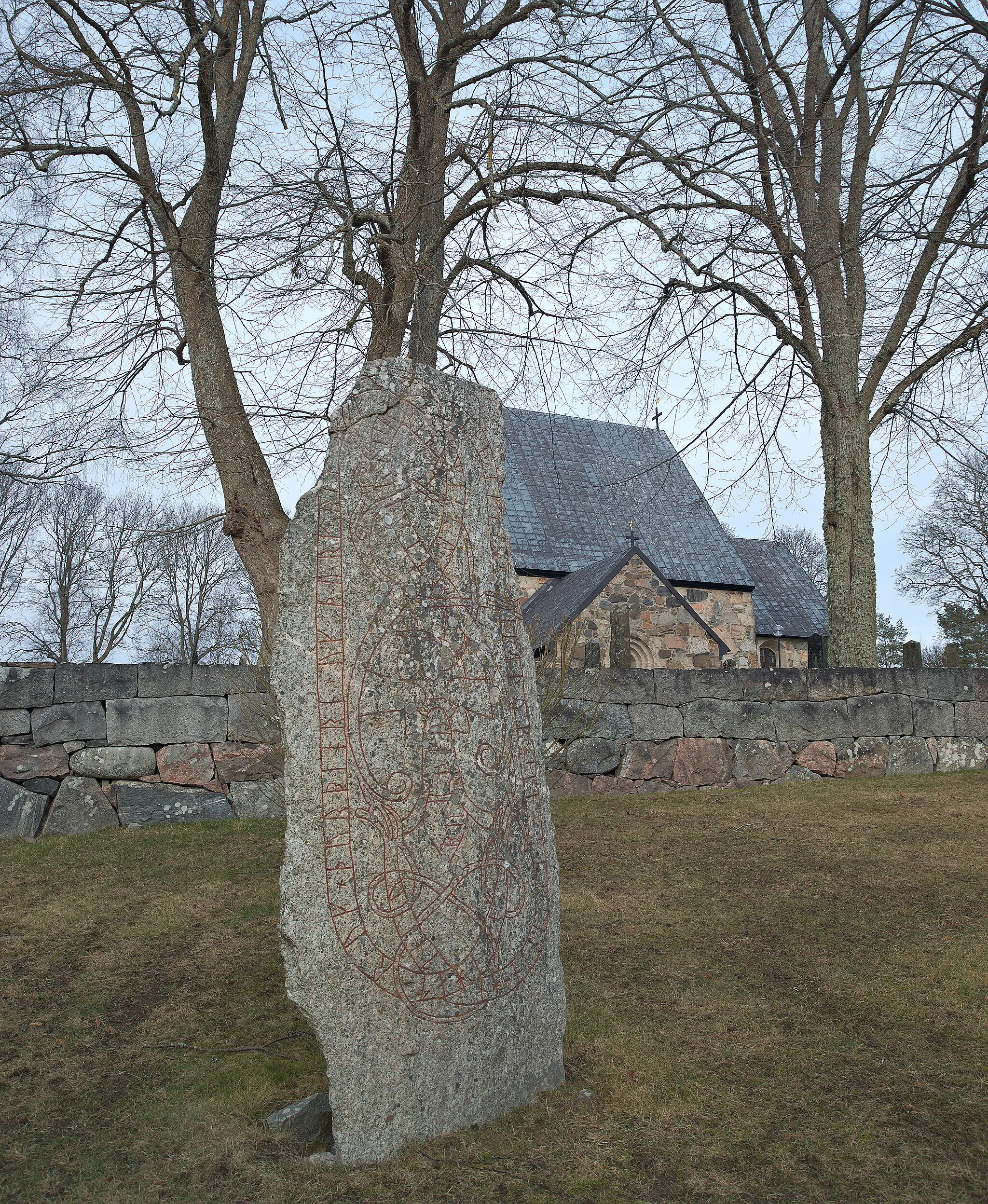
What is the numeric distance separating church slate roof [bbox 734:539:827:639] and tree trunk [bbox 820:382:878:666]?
37.1 ft

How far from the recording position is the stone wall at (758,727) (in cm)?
808

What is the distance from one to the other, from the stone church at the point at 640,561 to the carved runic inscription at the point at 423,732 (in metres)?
10.1

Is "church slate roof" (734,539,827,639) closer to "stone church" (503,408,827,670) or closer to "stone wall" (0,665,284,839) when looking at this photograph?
"stone church" (503,408,827,670)

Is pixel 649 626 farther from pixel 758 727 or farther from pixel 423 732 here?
pixel 423 732

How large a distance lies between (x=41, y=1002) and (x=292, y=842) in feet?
6.72

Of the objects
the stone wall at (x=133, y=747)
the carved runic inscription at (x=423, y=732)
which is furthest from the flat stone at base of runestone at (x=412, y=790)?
the stone wall at (x=133, y=747)

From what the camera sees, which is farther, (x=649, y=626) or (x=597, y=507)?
(x=597, y=507)

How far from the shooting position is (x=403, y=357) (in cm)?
334

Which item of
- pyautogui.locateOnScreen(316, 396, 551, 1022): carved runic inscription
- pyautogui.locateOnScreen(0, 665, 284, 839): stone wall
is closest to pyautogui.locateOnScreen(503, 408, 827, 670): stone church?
pyautogui.locateOnScreen(0, 665, 284, 839): stone wall

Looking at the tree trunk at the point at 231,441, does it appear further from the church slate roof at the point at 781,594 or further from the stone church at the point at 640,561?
the church slate roof at the point at 781,594

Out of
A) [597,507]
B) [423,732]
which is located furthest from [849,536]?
[597,507]

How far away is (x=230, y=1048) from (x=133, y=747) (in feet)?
13.0

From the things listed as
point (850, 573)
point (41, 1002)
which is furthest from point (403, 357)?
point (850, 573)

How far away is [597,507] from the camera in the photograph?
63.3 ft
